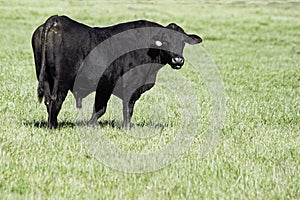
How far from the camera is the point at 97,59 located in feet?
25.5

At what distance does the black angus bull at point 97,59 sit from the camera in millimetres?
7496

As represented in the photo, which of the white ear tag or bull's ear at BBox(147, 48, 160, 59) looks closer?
the white ear tag

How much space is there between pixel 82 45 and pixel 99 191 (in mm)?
2933

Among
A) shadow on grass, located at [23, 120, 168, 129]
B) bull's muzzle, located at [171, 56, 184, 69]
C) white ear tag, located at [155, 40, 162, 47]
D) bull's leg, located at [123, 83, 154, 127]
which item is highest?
white ear tag, located at [155, 40, 162, 47]

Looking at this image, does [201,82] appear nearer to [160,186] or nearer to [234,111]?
[234,111]

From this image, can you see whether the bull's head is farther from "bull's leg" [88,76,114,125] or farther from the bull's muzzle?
"bull's leg" [88,76,114,125]

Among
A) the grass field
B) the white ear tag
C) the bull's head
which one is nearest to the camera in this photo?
the grass field

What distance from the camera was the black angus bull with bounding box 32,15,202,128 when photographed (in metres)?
7.50

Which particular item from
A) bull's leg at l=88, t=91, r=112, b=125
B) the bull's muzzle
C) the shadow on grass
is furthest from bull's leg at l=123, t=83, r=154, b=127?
the bull's muzzle

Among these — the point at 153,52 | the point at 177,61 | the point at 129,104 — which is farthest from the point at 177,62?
the point at 129,104

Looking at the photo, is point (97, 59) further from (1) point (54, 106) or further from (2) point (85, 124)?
(2) point (85, 124)

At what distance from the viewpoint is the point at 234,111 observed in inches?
400

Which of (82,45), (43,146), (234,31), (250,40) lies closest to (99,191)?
(43,146)

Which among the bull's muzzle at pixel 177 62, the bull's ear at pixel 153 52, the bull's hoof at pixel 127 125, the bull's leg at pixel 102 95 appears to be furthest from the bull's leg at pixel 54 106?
the bull's muzzle at pixel 177 62
